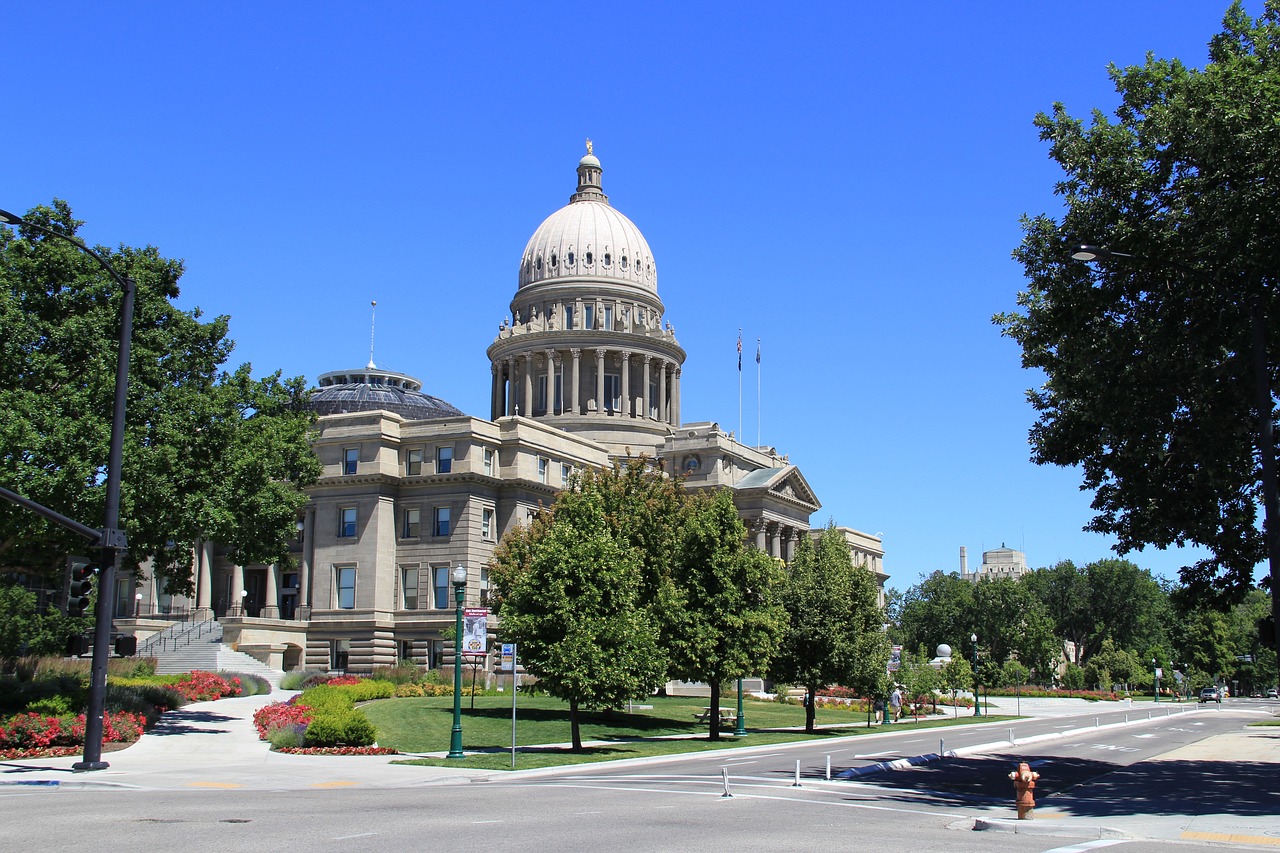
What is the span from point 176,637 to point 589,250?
195ft

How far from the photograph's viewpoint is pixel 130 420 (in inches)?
1519

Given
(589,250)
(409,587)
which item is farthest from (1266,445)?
(589,250)

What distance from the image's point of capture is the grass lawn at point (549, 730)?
3666cm

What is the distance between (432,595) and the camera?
246 ft

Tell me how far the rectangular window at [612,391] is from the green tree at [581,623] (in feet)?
230

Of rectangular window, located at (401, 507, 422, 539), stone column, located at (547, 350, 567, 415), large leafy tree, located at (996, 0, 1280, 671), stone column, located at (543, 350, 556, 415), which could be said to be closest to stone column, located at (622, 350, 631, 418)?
stone column, located at (547, 350, 567, 415)

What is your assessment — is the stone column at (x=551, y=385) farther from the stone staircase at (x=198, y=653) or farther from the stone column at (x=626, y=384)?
the stone staircase at (x=198, y=653)

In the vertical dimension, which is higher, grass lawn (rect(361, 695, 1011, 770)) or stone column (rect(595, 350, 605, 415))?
stone column (rect(595, 350, 605, 415))

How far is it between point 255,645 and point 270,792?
1763 inches

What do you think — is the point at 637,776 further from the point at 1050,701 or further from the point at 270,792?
the point at 1050,701

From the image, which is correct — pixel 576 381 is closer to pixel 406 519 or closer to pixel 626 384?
pixel 626 384

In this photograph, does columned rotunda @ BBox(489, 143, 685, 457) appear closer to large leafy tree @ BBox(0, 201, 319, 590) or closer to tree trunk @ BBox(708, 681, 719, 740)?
tree trunk @ BBox(708, 681, 719, 740)

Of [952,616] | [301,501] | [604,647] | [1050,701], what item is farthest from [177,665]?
[952,616]

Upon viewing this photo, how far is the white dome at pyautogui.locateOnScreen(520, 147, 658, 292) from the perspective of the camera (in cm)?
11488
